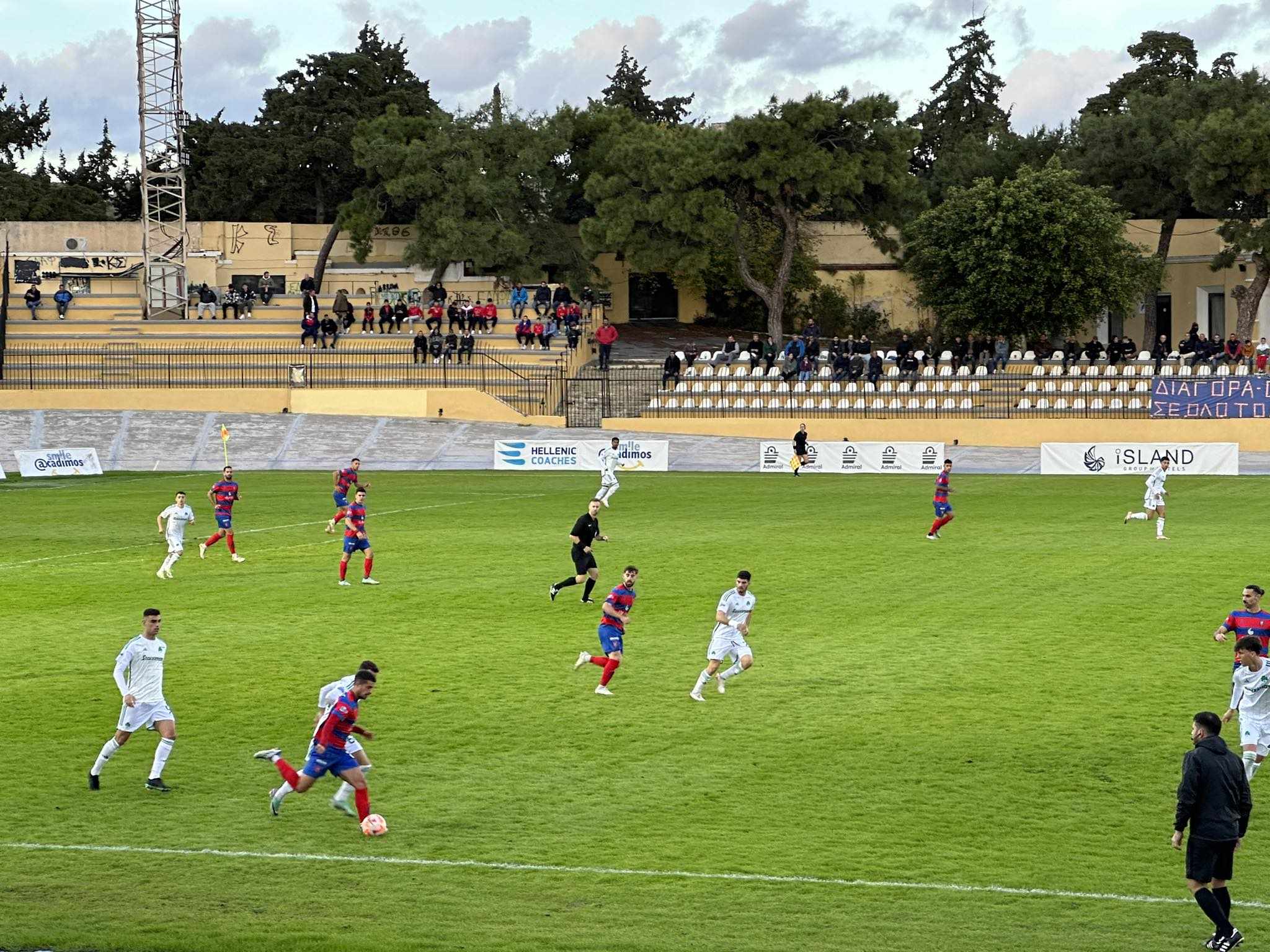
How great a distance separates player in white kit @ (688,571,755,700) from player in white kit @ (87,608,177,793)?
666 cm

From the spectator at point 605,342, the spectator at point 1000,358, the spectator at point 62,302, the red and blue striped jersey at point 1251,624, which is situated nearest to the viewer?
the red and blue striped jersey at point 1251,624

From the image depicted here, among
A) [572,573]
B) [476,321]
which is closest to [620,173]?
[476,321]

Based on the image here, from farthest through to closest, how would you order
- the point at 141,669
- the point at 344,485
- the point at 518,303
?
the point at 518,303 → the point at 344,485 → the point at 141,669

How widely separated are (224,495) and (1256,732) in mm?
21494

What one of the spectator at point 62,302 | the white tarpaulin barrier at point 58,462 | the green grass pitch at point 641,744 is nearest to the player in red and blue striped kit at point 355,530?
the green grass pitch at point 641,744

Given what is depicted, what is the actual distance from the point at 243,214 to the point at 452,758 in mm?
69847

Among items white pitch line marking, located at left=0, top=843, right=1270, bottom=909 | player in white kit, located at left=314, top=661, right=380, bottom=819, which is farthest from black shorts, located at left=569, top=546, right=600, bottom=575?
white pitch line marking, located at left=0, top=843, right=1270, bottom=909

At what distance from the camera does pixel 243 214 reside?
8250cm

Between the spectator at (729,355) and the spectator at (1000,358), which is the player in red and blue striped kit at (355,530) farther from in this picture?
the spectator at (1000,358)

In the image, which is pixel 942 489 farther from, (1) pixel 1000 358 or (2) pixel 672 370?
(2) pixel 672 370

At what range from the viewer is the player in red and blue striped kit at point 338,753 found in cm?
1387

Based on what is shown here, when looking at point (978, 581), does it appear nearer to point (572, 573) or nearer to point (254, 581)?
point (572, 573)

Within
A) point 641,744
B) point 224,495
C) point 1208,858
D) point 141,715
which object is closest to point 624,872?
point 641,744

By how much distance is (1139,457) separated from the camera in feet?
165
